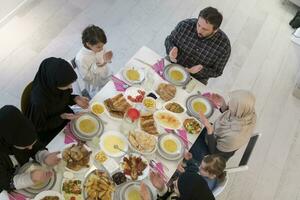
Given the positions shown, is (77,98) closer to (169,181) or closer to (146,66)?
(146,66)

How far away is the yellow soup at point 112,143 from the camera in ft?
9.44

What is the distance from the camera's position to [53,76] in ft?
9.38

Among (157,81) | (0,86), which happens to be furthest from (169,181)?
(0,86)

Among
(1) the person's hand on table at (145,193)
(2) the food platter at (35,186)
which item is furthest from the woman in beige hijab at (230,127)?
(2) the food platter at (35,186)

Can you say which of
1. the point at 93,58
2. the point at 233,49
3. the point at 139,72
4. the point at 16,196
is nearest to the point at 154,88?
the point at 139,72

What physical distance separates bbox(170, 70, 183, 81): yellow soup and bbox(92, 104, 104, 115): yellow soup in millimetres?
777

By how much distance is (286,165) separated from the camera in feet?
14.4

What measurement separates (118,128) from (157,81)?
644 mm

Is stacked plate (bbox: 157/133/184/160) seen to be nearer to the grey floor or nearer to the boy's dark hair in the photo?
the boy's dark hair

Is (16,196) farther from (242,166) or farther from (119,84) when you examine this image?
(242,166)

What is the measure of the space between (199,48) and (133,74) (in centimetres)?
80

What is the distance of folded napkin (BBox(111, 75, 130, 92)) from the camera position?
3.25 metres

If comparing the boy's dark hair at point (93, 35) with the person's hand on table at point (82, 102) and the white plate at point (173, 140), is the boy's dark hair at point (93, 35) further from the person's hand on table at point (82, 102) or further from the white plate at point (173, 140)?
the white plate at point (173, 140)

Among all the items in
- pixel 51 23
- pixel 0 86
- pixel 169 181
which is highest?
pixel 169 181
